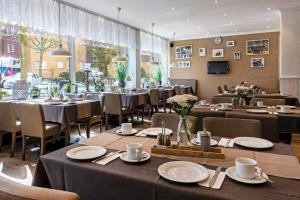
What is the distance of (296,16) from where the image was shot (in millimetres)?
6926

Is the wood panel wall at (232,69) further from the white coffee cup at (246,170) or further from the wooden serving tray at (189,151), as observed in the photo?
the white coffee cup at (246,170)

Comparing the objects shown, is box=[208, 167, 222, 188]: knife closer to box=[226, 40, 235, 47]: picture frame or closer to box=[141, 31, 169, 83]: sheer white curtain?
box=[141, 31, 169, 83]: sheer white curtain

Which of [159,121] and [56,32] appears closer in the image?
[159,121]

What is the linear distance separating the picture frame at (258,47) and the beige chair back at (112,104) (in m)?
7.20

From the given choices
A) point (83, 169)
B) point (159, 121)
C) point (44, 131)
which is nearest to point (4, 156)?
point (44, 131)

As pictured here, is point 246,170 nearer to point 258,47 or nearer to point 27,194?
point 27,194

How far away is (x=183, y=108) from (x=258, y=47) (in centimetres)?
972

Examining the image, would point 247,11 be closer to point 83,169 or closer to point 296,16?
point 296,16

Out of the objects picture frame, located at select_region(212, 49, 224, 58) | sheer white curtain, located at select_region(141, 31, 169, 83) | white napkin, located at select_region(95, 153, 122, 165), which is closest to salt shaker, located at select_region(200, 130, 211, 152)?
white napkin, located at select_region(95, 153, 122, 165)

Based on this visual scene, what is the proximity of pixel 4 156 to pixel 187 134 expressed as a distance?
3371mm

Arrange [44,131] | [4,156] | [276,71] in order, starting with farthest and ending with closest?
1. [276,71]
2. [4,156]
3. [44,131]

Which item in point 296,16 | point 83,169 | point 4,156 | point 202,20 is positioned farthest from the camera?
point 202,20

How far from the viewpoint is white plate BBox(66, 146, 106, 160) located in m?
1.44

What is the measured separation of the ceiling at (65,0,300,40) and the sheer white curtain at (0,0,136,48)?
28 centimetres
